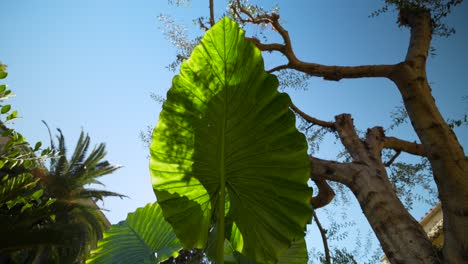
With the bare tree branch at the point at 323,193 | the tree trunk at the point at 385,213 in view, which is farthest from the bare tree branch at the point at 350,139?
the bare tree branch at the point at 323,193

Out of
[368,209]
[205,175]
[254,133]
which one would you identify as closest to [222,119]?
[254,133]

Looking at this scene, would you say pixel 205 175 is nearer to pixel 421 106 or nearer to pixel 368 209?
pixel 368 209

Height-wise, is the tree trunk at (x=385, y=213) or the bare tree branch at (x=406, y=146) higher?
the bare tree branch at (x=406, y=146)

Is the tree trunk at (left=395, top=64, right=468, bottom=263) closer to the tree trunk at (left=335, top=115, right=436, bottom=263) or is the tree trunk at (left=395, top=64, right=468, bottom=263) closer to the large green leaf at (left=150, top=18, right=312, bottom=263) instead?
the tree trunk at (left=335, top=115, right=436, bottom=263)

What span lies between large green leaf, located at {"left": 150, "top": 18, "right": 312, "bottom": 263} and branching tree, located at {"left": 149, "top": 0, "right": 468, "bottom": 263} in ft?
5.72

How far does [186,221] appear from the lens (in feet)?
4.75

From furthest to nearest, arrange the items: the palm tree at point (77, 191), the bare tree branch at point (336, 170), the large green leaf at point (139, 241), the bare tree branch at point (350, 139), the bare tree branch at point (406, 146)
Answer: the palm tree at point (77, 191) < the bare tree branch at point (406, 146) < the bare tree branch at point (350, 139) < the bare tree branch at point (336, 170) < the large green leaf at point (139, 241)

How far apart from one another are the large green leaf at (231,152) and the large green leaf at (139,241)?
1.61 ft

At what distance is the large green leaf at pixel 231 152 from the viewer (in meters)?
1.25

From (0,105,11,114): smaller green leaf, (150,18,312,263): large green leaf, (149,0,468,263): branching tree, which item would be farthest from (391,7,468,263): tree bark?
(0,105,11,114): smaller green leaf

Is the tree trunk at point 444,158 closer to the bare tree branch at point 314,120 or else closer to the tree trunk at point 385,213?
the tree trunk at point 385,213

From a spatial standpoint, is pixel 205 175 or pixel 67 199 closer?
pixel 205 175

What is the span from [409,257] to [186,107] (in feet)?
7.22

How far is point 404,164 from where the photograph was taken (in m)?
5.79
